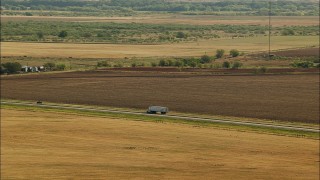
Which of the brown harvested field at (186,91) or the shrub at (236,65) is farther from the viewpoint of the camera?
the shrub at (236,65)

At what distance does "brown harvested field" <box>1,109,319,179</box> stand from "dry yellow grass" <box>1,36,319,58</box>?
Result: 202ft

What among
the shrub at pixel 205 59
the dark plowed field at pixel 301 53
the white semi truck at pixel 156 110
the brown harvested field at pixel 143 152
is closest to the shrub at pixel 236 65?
the shrub at pixel 205 59

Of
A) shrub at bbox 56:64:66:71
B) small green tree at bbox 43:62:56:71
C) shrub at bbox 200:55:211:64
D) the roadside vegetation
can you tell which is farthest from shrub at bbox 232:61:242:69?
the roadside vegetation

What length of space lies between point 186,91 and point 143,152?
1106 inches

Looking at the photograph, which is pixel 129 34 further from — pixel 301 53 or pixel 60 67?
pixel 60 67

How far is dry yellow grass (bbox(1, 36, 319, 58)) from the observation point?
127188mm

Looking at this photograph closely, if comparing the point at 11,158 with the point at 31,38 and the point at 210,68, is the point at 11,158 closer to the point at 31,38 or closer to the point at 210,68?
the point at 210,68

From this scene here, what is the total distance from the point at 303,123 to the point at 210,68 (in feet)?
124

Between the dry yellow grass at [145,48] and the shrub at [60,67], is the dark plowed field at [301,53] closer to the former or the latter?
the dry yellow grass at [145,48]

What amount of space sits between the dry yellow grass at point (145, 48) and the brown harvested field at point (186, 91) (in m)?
31.2

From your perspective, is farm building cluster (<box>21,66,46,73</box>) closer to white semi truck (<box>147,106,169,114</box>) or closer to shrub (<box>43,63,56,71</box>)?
shrub (<box>43,63,56,71</box>)

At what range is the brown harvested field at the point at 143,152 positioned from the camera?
47.6m

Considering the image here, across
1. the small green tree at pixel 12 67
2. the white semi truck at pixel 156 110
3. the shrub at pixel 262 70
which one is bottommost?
the white semi truck at pixel 156 110

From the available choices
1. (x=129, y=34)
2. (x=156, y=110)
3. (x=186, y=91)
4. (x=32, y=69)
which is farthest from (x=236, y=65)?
(x=129, y=34)
